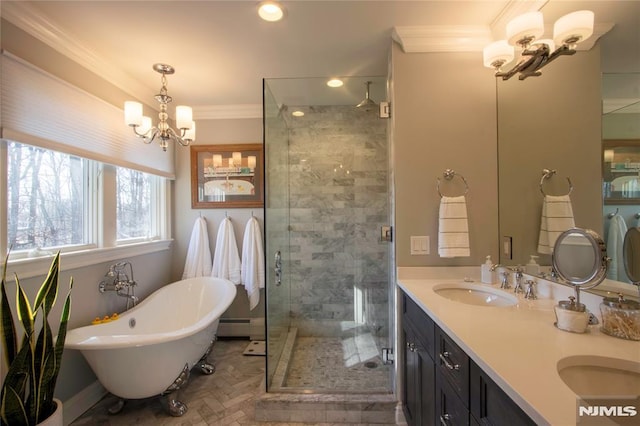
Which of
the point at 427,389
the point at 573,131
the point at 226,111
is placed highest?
the point at 226,111

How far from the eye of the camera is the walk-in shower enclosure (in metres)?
2.49

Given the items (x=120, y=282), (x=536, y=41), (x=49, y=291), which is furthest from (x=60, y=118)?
(x=536, y=41)

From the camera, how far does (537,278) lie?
4.82ft

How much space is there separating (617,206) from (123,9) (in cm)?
255

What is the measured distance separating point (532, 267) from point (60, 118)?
301 cm

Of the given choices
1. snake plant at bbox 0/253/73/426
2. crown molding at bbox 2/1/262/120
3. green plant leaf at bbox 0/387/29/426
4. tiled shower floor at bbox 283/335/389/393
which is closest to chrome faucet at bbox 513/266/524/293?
tiled shower floor at bbox 283/335/389/393

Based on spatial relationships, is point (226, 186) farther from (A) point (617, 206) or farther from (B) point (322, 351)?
(A) point (617, 206)

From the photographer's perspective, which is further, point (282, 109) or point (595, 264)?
point (282, 109)

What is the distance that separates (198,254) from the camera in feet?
9.68

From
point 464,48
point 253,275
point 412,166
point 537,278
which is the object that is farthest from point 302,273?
point 464,48

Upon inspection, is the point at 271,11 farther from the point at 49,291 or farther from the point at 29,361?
the point at 29,361

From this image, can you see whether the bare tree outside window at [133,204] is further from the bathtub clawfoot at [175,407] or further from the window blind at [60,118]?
the bathtub clawfoot at [175,407]

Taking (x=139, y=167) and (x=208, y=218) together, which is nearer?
(x=139, y=167)

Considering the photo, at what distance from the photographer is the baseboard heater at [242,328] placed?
3027mm
